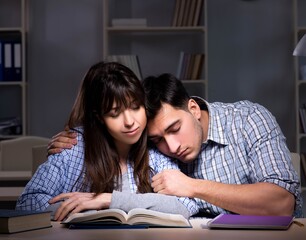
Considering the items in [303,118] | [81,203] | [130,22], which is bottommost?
[303,118]

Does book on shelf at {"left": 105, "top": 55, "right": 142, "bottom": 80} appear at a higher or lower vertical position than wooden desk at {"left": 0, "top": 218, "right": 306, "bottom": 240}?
higher

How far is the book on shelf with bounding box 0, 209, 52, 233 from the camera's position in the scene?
1.63 metres

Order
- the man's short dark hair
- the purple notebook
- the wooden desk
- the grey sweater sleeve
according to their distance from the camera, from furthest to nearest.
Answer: the man's short dark hair
the grey sweater sleeve
the purple notebook
the wooden desk

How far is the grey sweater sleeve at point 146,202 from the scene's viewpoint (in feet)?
6.24

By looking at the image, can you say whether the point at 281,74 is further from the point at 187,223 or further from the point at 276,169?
the point at 187,223

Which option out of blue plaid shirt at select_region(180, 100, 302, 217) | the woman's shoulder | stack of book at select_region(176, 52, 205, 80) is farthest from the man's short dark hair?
stack of book at select_region(176, 52, 205, 80)

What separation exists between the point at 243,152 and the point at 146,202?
0.44 m

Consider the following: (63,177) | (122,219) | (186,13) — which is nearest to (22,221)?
(122,219)

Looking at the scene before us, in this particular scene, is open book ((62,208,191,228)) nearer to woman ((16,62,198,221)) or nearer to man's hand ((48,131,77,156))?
woman ((16,62,198,221))

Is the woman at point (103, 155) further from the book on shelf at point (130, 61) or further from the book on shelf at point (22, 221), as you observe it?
the book on shelf at point (130, 61)

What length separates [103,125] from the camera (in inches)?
88.0

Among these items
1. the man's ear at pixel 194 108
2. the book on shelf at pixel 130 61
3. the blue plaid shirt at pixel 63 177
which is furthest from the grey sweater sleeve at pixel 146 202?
the book on shelf at pixel 130 61

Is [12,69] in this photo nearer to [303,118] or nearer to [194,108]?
[303,118]

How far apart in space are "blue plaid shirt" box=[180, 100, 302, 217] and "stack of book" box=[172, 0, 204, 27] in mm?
2938
